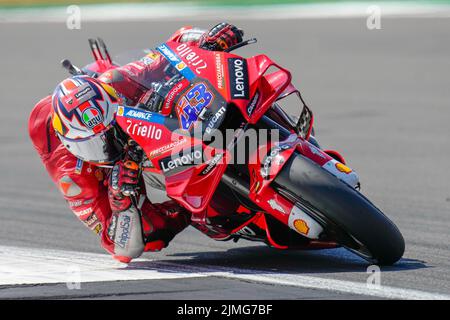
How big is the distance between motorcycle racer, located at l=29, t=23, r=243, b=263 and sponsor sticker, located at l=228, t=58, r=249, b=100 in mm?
377

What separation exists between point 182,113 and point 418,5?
1305 centimetres

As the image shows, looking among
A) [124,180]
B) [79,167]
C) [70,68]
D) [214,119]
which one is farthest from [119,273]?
[70,68]

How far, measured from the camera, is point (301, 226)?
5.66m

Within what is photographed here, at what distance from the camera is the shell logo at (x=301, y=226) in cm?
563

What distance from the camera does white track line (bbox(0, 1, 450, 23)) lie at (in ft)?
58.6

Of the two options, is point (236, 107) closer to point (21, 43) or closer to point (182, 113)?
point (182, 113)

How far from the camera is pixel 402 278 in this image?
18.0ft

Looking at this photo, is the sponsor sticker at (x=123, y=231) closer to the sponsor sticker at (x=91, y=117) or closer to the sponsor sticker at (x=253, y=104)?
the sponsor sticker at (x=91, y=117)

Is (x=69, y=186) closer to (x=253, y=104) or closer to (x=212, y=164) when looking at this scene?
(x=212, y=164)

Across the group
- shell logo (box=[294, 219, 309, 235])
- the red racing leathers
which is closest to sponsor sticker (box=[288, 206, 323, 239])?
shell logo (box=[294, 219, 309, 235])

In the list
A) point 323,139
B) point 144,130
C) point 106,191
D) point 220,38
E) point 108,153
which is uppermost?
point 220,38

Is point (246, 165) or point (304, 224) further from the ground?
point (246, 165)

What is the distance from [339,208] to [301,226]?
0.29 meters
